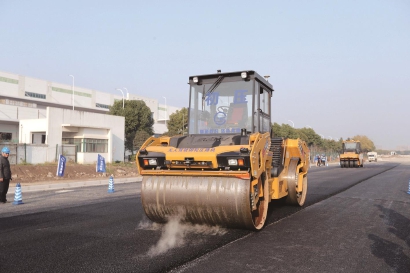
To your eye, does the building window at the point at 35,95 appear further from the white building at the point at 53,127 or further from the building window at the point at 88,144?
the building window at the point at 88,144

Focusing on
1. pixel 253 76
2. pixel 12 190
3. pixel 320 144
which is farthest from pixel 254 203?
pixel 320 144

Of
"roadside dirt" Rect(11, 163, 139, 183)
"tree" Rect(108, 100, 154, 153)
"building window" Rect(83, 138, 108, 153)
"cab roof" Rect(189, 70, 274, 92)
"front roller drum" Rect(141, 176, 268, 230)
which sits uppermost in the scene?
"tree" Rect(108, 100, 154, 153)

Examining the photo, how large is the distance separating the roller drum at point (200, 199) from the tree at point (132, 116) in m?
42.0

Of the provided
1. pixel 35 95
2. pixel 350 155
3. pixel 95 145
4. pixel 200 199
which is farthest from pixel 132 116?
pixel 200 199

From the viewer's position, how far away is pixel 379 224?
7.12 m

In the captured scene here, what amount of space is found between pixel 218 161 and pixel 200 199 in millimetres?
670

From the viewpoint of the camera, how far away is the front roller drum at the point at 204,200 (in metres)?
5.54

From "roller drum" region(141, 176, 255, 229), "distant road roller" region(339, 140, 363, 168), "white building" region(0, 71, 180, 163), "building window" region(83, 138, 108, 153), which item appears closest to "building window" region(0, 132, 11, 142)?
"white building" region(0, 71, 180, 163)

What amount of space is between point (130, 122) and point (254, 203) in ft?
144

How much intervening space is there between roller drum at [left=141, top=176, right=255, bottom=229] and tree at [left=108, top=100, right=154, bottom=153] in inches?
1653

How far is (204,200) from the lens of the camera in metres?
5.70

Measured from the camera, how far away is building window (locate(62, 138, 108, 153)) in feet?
108

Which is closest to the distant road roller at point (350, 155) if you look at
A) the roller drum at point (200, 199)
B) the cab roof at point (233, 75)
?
the cab roof at point (233, 75)

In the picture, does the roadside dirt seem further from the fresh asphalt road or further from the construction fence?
the fresh asphalt road
